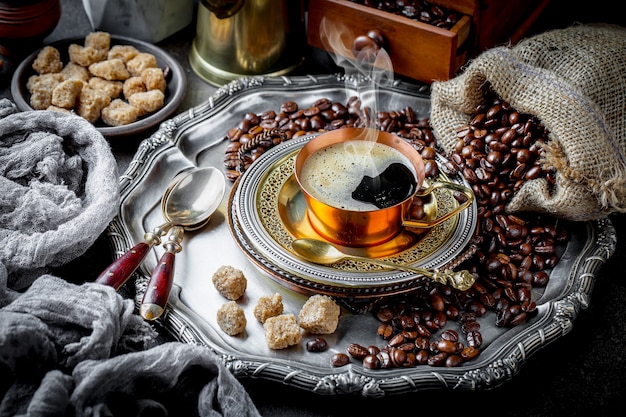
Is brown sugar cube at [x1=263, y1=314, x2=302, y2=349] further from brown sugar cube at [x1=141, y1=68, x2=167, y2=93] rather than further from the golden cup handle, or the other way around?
brown sugar cube at [x1=141, y1=68, x2=167, y2=93]

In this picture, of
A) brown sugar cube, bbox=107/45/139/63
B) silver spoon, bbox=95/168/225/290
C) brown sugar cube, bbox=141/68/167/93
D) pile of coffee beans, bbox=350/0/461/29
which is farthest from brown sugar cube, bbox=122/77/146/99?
pile of coffee beans, bbox=350/0/461/29

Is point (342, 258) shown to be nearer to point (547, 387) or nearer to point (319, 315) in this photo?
point (319, 315)

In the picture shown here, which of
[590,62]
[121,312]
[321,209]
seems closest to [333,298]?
[321,209]

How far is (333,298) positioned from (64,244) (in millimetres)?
551

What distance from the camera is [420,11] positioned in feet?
6.12

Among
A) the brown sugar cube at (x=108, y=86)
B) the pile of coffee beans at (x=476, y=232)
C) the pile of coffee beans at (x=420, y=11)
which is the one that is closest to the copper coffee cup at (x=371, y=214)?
the pile of coffee beans at (x=476, y=232)

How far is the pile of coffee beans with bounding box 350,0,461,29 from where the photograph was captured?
183 centimetres

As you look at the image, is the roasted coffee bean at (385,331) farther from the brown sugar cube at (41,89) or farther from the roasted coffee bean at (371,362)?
the brown sugar cube at (41,89)

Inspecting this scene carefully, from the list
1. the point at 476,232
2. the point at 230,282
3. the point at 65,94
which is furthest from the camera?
the point at 65,94

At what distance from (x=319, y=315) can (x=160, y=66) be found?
1.09m

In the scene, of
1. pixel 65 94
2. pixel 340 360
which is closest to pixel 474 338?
pixel 340 360

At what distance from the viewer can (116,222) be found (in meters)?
1.55

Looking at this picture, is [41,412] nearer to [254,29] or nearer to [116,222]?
[116,222]

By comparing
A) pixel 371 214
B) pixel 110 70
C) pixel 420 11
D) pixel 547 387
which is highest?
pixel 420 11
